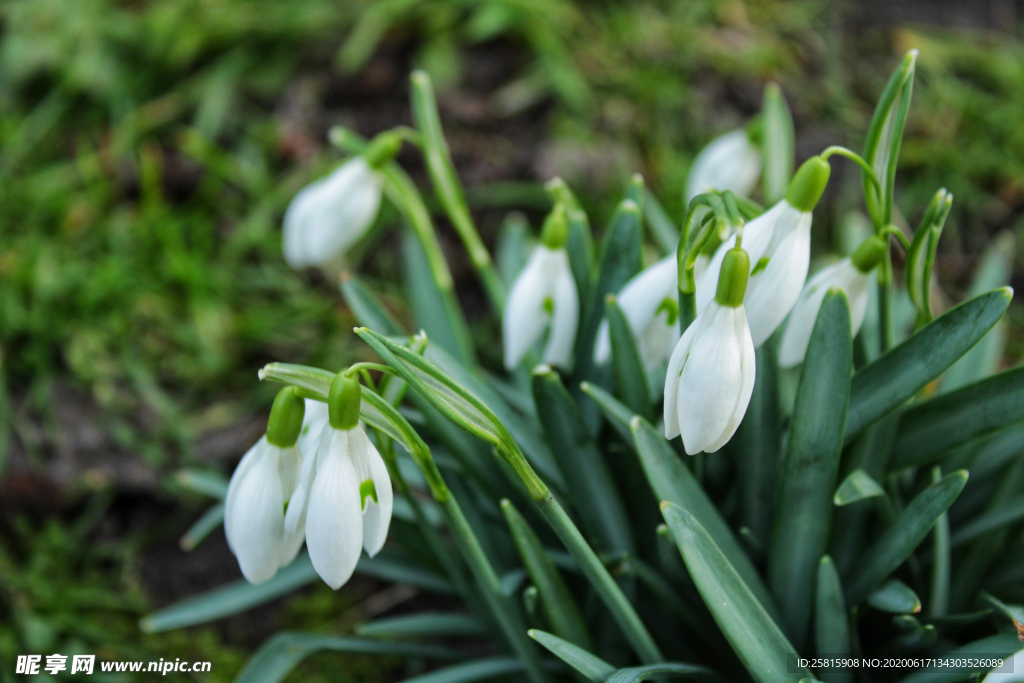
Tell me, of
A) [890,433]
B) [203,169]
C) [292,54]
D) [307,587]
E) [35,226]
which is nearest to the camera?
[890,433]

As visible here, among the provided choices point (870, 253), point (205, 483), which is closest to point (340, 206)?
point (205, 483)

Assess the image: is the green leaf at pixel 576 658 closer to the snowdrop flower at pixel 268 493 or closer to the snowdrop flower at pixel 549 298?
the snowdrop flower at pixel 268 493

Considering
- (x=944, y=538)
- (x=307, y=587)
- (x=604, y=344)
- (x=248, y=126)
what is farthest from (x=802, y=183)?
(x=248, y=126)

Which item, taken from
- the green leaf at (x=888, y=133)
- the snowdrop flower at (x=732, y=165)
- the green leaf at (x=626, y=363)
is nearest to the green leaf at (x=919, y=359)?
the green leaf at (x=888, y=133)

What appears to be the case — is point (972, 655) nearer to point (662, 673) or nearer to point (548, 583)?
point (662, 673)

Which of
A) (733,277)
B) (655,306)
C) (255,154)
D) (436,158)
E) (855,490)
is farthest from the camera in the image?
(255,154)

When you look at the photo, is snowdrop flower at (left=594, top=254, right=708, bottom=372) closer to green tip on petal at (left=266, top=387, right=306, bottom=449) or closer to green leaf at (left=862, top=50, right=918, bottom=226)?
green leaf at (left=862, top=50, right=918, bottom=226)

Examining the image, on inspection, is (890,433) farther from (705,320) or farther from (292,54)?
(292,54)
